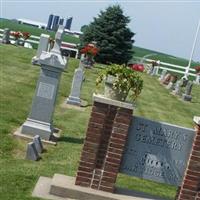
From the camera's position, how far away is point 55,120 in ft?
58.1

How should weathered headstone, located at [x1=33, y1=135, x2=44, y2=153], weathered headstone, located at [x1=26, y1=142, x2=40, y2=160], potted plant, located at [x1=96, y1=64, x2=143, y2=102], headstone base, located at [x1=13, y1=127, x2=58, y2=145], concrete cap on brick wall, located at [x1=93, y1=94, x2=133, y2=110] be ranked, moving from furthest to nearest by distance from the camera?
headstone base, located at [x1=13, y1=127, x2=58, y2=145], weathered headstone, located at [x1=33, y1=135, x2=44, y2=153], weathered headstone, located at [x1=26, y1=142, x2=40, y2=160], potted plant, located at [x1=96, y1=64, x2=143, y2=102], concrete cap on brick wall, located at [x1=93, y1=94, x2=133, y2=110]

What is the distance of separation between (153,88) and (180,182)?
2527cm

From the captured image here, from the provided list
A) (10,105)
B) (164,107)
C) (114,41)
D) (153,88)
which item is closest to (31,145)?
(10,105)

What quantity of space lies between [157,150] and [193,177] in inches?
29.4

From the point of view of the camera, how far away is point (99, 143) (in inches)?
382

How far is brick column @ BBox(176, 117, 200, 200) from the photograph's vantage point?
9664 mm

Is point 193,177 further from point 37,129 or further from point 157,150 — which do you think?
point 37,129

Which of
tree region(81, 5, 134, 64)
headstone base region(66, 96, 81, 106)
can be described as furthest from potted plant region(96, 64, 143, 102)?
tree region(81, 5, 134, 64)

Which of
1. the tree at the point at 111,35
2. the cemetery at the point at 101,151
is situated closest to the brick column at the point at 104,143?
the cemetery at the point at 101,151

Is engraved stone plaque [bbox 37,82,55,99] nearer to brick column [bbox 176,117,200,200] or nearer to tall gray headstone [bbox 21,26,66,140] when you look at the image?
tall gray headstone [bbox 21,26,66,140]

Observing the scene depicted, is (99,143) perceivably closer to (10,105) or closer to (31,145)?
(31,145)

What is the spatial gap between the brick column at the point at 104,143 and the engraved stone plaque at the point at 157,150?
0.25 meters

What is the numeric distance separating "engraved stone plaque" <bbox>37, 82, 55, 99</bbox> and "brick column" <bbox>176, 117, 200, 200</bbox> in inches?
227

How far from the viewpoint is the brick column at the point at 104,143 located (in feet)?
31.7
